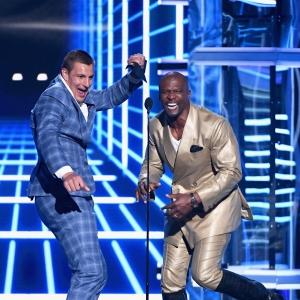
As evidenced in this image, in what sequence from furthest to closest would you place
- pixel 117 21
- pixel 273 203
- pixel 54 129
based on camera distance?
pixel 117 21 < pixel 273 203 < pixel 54 129

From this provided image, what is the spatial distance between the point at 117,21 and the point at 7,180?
136 cm

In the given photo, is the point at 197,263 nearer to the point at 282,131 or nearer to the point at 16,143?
the point at 282,131

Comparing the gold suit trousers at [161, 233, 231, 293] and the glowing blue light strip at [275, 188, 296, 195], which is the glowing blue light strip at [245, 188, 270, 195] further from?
the gold suit trousers at [161, 233, 231, 293]

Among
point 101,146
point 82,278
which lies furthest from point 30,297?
point 82,278

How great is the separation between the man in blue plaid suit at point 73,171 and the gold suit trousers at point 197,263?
17.4 inches

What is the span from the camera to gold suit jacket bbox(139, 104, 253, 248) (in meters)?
4.38

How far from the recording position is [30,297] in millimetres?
5684

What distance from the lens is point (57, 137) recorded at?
4.08 metres

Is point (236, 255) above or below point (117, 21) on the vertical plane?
below

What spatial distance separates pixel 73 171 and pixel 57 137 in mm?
202

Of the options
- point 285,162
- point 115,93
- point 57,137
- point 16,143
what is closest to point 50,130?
point 57,137

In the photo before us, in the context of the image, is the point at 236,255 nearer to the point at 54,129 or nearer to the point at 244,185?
the point at 244,185

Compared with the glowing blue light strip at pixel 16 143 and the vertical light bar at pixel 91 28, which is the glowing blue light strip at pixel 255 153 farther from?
the glowing blue light strip at pixel 16 143

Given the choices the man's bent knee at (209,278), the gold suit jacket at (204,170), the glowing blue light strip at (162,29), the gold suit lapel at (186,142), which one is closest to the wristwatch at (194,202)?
the gold suit jacket at (204,170)
